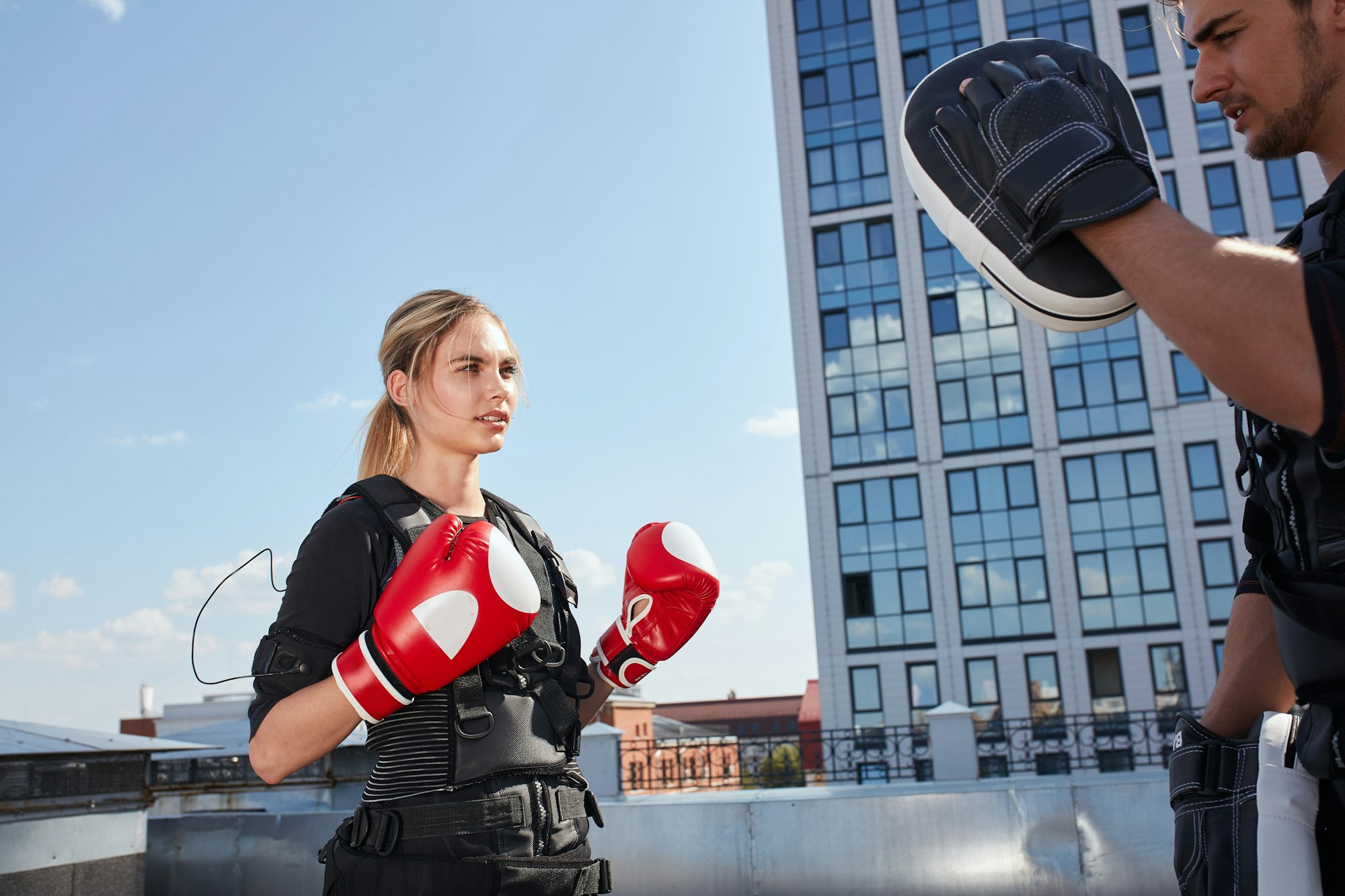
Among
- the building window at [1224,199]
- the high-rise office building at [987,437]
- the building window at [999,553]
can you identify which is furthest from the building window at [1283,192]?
the building window at [999,553]

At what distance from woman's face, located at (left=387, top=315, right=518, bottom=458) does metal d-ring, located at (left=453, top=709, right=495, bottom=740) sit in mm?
688

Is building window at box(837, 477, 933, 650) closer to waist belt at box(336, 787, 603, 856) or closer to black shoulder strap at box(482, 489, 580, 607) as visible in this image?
black shoulder strap at box(482, 489, 580, 607)

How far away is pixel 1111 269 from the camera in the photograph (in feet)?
3.78

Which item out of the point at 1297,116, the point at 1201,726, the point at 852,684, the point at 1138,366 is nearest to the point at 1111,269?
the point at 1297,116

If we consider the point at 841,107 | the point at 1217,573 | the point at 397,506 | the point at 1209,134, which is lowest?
the point at 397,506

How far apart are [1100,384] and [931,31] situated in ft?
38.7

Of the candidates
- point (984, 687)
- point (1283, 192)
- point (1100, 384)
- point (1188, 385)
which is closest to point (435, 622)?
point (984, 687)

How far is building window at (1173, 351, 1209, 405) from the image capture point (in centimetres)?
2612

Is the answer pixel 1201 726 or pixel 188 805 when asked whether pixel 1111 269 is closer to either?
pixel 1201 726

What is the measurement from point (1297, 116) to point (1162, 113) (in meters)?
30.9

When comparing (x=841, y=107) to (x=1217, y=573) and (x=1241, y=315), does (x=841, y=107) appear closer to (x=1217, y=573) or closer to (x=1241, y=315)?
(x=1217, y=573)

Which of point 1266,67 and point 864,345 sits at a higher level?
point 864,345

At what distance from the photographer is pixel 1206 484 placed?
25.8m

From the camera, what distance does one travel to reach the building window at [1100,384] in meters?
26.6
